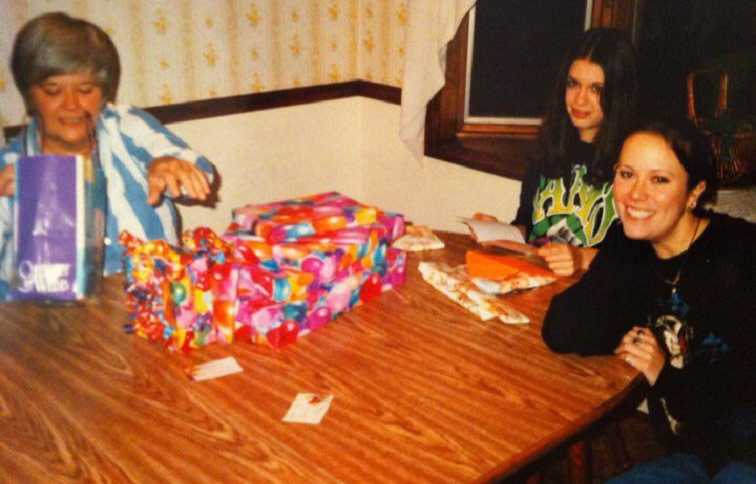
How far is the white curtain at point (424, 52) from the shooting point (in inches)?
114

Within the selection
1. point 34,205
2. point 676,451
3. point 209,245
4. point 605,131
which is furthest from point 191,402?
point 605,131

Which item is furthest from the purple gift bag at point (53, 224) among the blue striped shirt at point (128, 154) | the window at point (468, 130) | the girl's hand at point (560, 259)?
the window at point (468, 130)

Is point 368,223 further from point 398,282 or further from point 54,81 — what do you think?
point 54,81

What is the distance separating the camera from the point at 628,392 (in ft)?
4.39

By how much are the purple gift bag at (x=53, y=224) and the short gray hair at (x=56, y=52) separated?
70 cm

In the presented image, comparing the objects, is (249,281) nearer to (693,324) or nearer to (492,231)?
(492,231)

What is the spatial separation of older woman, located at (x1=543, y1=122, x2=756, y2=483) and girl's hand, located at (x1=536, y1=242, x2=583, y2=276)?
0.53 ft

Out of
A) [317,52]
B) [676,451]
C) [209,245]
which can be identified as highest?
[317,52]

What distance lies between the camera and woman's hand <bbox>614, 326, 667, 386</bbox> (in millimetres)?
1406

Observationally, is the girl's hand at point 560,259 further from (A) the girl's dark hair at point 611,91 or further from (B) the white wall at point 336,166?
(B) the white wall at point 336,166

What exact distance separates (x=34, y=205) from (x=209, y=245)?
0.42 m

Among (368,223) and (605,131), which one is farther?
(605,131)

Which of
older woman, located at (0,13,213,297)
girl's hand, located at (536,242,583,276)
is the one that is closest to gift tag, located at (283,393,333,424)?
girl's hand, located at (536,242,583,276)

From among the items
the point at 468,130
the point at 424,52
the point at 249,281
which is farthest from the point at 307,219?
the point at 468,130
